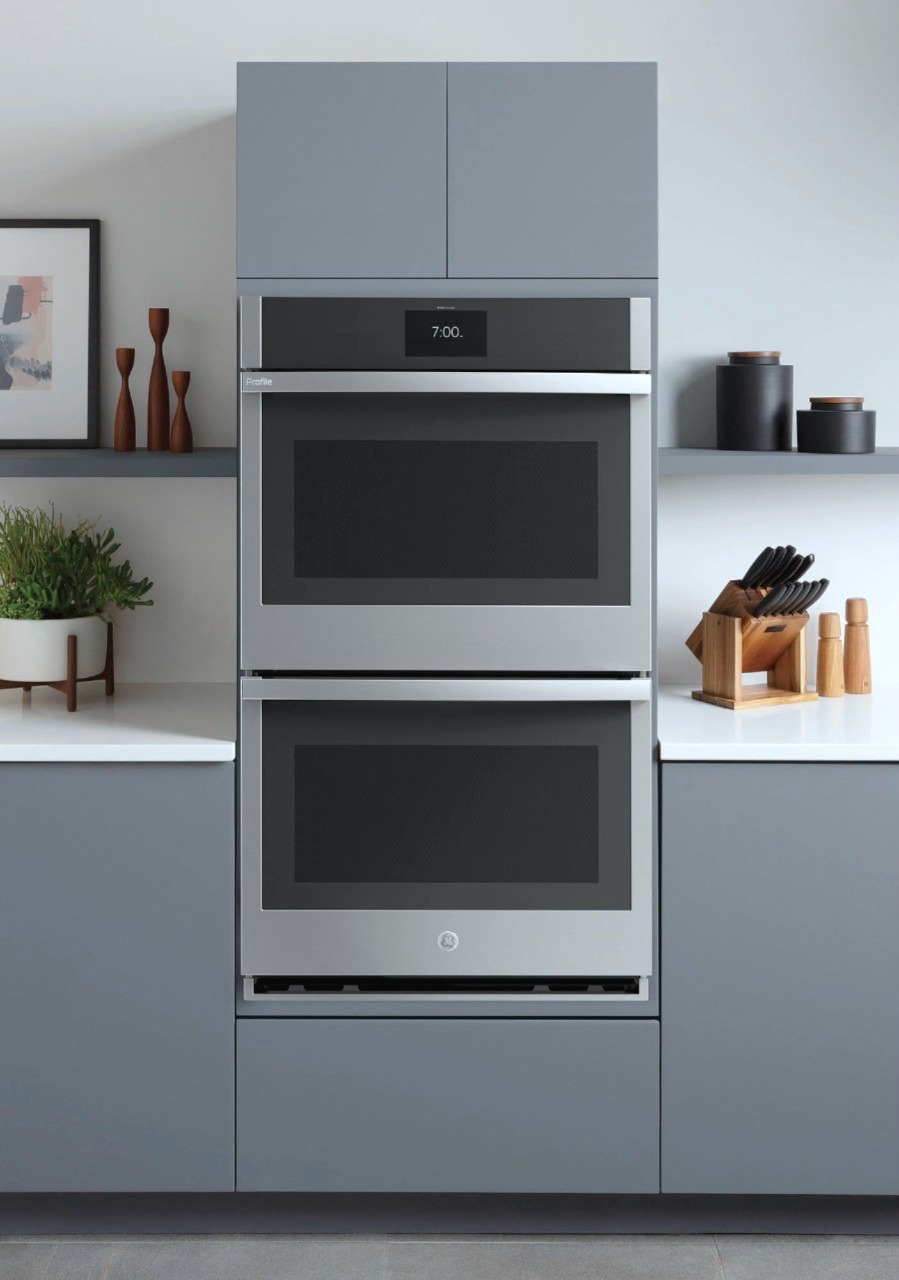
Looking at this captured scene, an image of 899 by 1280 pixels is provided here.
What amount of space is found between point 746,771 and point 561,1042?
552mm

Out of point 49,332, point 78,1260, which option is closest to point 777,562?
point 49,332

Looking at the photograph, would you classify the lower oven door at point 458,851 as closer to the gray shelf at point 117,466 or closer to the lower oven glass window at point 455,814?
the lower oven glass window at point 455,814

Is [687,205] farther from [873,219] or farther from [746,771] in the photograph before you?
[746,771]

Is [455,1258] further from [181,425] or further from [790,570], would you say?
[181,425]

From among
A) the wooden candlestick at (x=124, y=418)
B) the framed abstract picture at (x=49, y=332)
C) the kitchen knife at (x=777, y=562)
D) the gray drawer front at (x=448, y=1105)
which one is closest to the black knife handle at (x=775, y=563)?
the kitchen knife at (x=777, y=562)

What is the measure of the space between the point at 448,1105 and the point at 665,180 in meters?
1.84

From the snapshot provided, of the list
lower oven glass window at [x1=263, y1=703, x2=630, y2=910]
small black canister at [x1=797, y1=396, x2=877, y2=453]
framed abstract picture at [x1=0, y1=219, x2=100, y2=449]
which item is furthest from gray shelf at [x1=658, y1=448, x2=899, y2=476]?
framed abstract picture at [x1=0, y1=219, x2=100, y2=449]

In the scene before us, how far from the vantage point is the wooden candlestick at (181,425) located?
8.52ft

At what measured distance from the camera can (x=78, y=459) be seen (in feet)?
8.04

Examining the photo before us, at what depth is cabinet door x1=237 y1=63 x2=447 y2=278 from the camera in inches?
83.7

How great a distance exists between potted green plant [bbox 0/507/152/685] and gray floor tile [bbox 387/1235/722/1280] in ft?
4.01

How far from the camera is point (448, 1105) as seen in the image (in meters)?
2.22

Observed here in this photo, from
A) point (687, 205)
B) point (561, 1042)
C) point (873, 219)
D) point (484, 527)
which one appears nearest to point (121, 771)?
point (484, 527)

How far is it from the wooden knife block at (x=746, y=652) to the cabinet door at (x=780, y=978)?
32 cm
